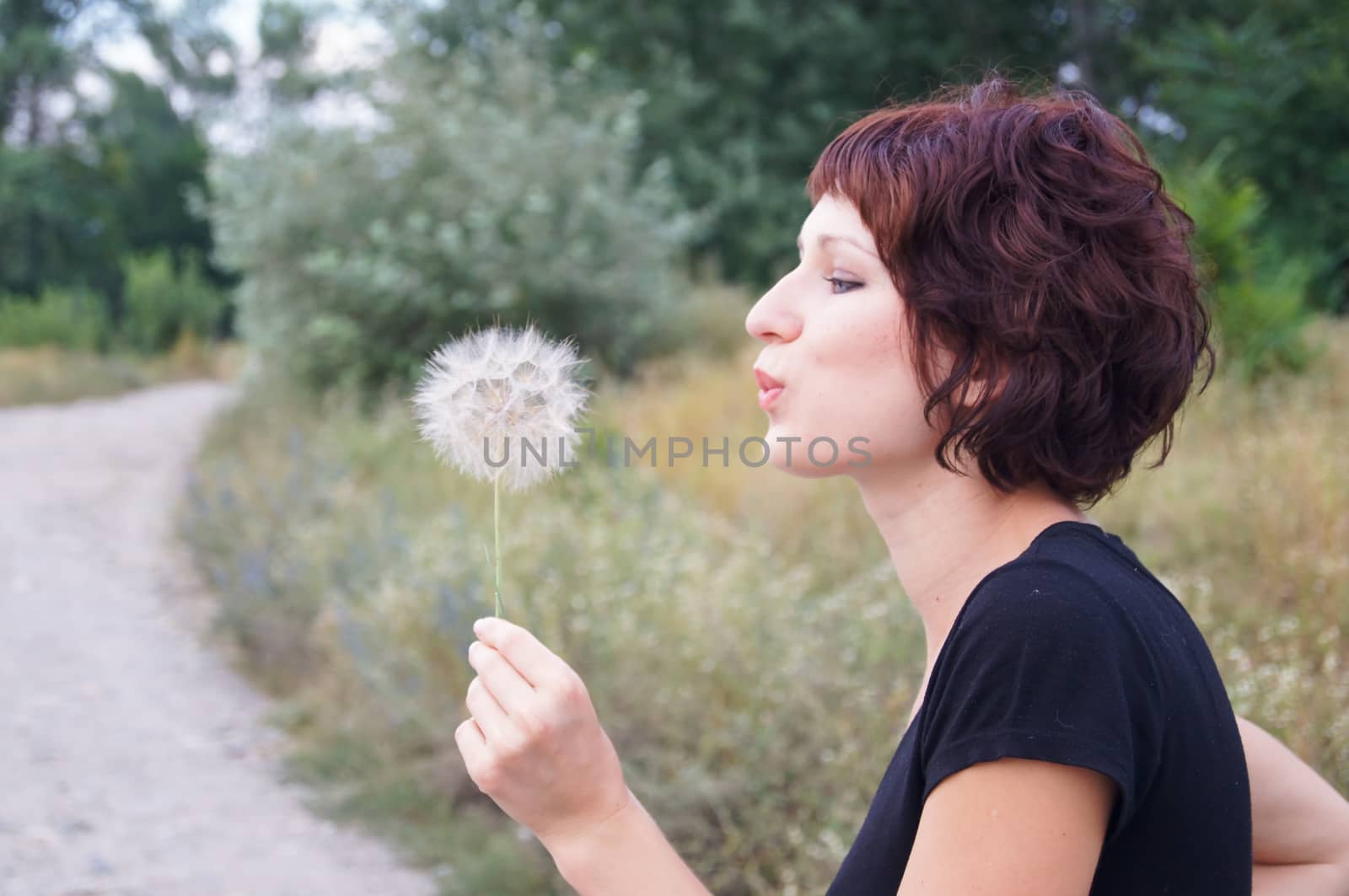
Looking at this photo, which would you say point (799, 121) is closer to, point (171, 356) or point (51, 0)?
point (171, 356)

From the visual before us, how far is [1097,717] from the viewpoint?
3.27 feet

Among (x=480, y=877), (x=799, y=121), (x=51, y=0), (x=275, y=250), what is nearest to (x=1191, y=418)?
(x=480, y=877)

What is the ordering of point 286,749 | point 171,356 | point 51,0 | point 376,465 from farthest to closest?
1. point 51,0
2. point 171,356
3. point 376,465
4. point 286,749

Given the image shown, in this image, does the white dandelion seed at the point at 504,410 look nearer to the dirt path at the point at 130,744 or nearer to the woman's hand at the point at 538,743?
the woman's hand at the point at 538,743

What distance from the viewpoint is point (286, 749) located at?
14.7 ft

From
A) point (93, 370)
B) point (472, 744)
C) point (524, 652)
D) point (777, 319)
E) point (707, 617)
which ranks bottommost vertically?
point (93, 370)

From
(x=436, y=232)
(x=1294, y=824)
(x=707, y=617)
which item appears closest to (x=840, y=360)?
(x=1294, y=824)

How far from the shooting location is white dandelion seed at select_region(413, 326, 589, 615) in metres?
1.37

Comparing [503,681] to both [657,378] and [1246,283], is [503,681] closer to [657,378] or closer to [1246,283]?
[1246,283]

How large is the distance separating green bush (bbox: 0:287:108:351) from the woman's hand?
1987 cm

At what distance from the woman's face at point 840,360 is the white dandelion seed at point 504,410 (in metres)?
0.26

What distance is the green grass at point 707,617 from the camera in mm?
3145

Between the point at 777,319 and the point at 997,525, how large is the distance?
0.35 m

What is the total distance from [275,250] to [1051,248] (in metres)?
9.14
